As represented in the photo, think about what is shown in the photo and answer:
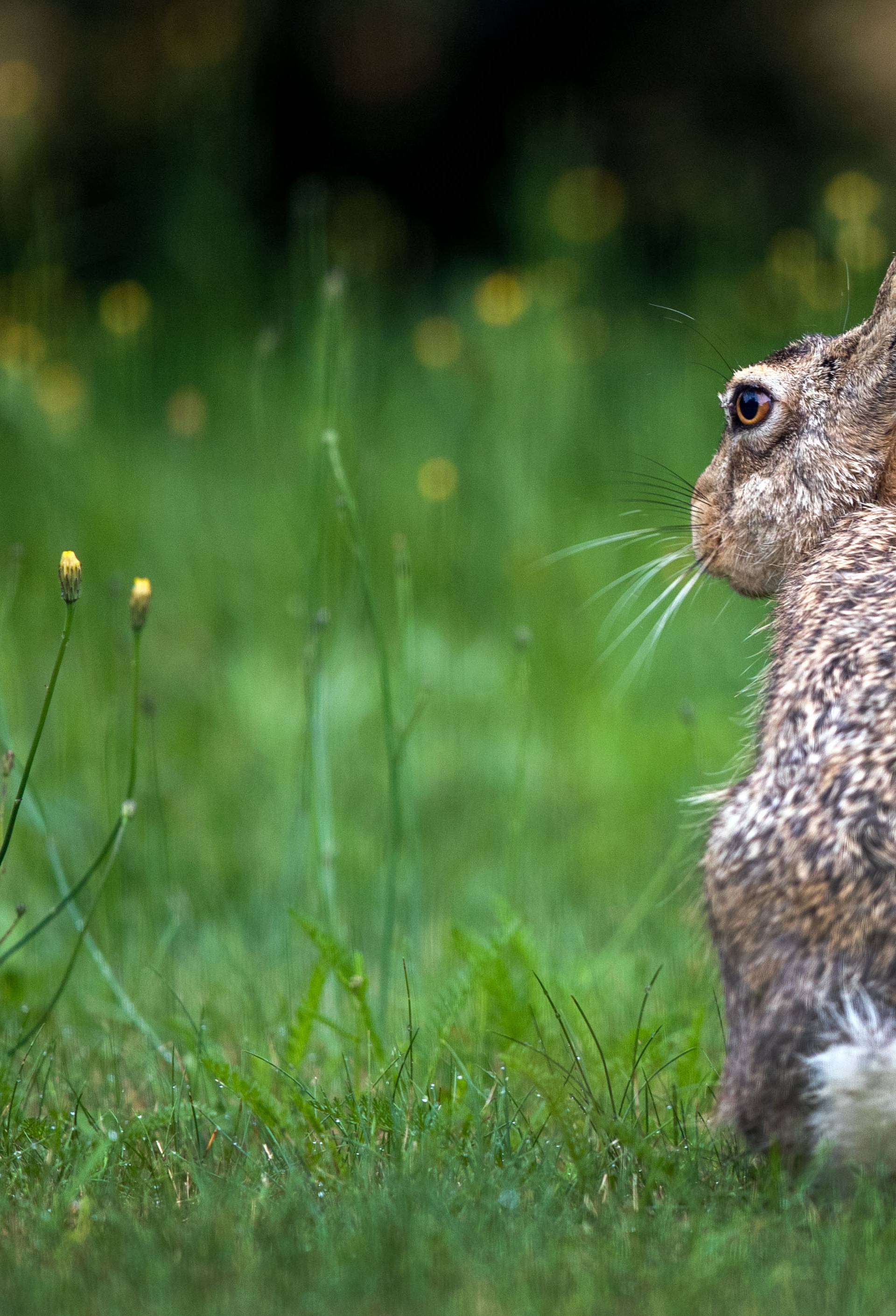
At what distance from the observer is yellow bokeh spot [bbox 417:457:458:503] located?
6391 millimetres

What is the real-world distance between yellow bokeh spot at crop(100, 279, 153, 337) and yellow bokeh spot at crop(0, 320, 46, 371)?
347mm

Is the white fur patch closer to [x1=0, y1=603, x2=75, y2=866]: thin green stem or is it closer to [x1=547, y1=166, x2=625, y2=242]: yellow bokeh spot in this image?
[x1=0, y1=603, x2=75, y2=866]: thin green stem

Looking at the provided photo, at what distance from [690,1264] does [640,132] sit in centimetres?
895

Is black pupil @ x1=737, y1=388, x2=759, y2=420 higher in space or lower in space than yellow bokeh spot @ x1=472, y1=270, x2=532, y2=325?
lower

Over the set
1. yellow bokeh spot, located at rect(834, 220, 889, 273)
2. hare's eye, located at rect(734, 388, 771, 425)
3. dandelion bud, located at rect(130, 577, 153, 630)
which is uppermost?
yellow bokeh spot, located at rect(834, 220, 889, 273)

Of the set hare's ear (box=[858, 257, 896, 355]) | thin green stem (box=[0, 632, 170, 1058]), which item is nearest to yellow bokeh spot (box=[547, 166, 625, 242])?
hare's ear (box=[858, 257, 896, 355])

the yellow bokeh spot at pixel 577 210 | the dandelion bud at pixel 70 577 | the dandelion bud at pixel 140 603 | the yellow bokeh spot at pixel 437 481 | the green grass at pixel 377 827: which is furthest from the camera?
the yellow bokeh spot at pixel 577 210

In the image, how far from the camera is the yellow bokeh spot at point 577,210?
866cm

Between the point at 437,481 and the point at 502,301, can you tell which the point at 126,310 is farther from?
the point at 437,481

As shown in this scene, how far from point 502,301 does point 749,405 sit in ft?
14.9

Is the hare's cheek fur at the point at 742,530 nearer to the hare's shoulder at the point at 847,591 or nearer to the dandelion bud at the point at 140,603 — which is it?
the hare's shoulder at the point at 847,591

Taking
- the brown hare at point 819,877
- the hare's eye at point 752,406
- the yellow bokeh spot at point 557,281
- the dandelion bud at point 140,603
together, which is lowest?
the brown hare at point 819,877

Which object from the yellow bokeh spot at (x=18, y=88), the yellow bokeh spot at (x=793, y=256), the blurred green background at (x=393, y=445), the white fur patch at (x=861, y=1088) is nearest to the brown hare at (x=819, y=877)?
the white fur patch at (x=861, y=1088)

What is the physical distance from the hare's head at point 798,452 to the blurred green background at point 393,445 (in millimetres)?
366
